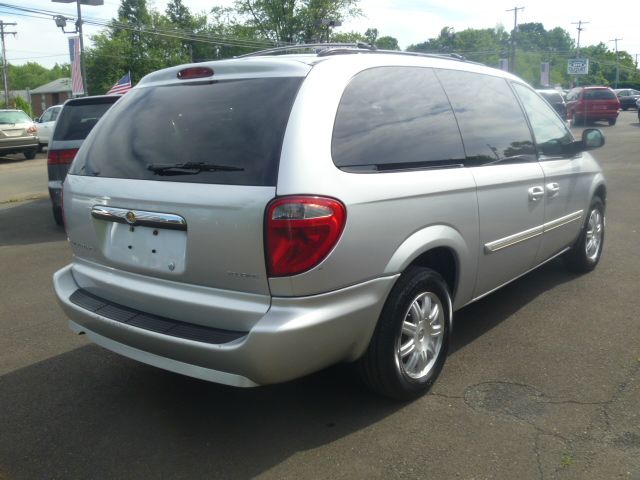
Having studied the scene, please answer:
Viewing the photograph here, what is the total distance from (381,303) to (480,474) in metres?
0.88

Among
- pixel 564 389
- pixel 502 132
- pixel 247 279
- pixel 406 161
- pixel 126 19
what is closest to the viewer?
pixel 247 279

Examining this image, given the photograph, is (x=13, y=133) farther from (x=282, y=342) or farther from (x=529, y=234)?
(x=282, y=342)

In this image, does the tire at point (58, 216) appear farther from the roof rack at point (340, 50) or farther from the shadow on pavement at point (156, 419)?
the roof rack at point (340, 50)

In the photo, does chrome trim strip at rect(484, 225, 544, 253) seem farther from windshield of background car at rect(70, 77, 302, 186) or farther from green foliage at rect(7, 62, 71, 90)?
green foliage at rect(7, 62, 71, 90)

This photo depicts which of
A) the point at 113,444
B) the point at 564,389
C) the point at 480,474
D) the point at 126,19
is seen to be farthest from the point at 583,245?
the point at 126,19

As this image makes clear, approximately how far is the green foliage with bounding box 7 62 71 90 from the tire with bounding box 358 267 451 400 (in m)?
144

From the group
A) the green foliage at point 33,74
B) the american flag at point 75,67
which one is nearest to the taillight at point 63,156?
the american flag at point 75,67

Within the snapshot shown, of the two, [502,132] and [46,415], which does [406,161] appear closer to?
[502,132]

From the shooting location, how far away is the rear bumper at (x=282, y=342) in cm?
268

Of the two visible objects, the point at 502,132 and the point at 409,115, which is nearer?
the point at 409,115

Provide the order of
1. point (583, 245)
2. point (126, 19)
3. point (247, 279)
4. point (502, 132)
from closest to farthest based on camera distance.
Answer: point (247, 279)
point (502, 132)
point (583, 245)
point (126, 19)

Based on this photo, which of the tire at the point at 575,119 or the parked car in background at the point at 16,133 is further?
the tire at the point at 575,119

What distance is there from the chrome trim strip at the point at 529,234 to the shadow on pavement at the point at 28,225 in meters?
6.04

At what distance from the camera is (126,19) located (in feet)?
273
